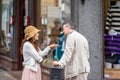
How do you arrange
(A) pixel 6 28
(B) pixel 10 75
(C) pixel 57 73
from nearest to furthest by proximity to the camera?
(C) pixel 57 73 < (B) pixel 10 75 < (A) pixel 6 28

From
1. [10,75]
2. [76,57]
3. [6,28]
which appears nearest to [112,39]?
[76,57]

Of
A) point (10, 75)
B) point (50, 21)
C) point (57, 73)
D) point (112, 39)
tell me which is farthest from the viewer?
point (10, 75)

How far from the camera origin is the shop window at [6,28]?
1544 centimetres

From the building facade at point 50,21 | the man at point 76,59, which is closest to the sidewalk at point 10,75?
the building facade at point 50,21

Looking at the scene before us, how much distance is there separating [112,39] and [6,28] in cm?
738

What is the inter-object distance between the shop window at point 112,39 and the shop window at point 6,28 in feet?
19.9

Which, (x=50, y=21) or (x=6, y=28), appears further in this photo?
(x=6, y=28)

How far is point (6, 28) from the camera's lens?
639 inches

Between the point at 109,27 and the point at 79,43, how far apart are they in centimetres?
236

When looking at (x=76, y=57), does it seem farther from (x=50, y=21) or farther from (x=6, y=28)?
(x=6, y=28)

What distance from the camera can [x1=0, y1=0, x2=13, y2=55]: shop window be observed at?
15.4 meters

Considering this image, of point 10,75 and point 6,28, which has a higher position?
point 6,28

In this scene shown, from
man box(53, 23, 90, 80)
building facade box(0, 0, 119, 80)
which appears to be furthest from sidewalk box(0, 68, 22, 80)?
man box(53, 23, 90, 80)

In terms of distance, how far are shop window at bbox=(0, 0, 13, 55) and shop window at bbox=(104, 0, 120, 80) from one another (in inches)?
239
